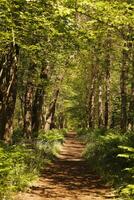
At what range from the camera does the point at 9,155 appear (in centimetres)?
1321

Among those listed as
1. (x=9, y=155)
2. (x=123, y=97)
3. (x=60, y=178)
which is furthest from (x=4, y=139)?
(x=123, y=97)

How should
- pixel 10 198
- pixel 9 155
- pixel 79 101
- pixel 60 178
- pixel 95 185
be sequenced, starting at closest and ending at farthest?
pixel 10 198 < pixel 9 155 < pixel 95 185 < pixel 60 178 < pixel 79 101

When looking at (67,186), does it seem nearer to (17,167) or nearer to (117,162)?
(17,167)

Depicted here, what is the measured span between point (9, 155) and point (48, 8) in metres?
4.96

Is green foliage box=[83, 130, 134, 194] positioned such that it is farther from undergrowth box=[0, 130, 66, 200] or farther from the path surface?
undergrowth box=[0, 130, 66, 200]

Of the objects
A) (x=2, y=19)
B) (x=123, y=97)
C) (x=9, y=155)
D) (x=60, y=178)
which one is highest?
(x=2, y=19)

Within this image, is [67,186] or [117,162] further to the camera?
[117,162]

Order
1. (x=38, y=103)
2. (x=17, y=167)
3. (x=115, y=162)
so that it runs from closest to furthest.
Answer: (x=17, y=167), (x=115, y=162), (x=38, y=103)

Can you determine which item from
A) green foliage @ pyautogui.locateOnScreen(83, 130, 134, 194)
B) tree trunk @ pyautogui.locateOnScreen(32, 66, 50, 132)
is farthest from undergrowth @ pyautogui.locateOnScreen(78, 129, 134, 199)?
tree trunk @ pyautogui.locateOnScreen(32, 66, 50, 132)

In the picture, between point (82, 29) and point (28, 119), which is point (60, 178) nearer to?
point (82, 29)

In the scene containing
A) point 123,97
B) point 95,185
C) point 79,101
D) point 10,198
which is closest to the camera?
point 10,198

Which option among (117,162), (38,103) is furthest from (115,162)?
(38,103)

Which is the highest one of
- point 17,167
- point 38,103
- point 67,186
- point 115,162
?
point 38,103

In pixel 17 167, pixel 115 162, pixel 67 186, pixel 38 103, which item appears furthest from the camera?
pixel 38 103
